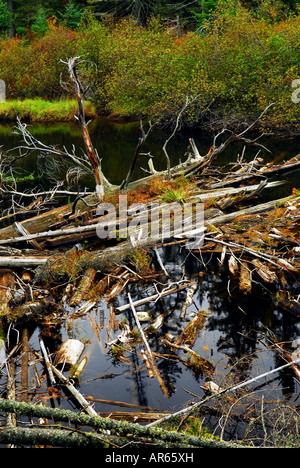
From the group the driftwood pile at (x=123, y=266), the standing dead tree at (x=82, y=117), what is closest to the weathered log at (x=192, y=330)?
the driftwood pile at (x=123, y=266)

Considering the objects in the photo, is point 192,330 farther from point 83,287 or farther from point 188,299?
point 83,287

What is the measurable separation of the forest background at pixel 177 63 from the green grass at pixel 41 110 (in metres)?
0.17

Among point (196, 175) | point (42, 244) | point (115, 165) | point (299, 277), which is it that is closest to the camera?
point (299, 277)

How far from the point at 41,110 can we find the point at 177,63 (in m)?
13.2

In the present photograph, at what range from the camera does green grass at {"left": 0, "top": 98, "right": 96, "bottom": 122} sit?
1409 inches

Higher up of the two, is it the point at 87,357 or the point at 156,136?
the point at 87,357

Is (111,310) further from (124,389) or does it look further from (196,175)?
(196,175)

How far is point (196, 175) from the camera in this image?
13492 millimetres

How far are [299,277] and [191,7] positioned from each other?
4528 cm

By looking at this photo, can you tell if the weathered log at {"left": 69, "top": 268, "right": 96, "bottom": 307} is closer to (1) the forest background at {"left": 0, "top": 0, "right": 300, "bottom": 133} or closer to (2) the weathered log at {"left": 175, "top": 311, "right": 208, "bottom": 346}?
(2) the weathered log at {"left": 175, "top": 311, "right": 208, "bottom": 346}

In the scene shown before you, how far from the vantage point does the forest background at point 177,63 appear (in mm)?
25766

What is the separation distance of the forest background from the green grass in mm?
168

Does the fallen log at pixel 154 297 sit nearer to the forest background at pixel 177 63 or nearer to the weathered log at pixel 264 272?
the weathered log at pixel 264 272
